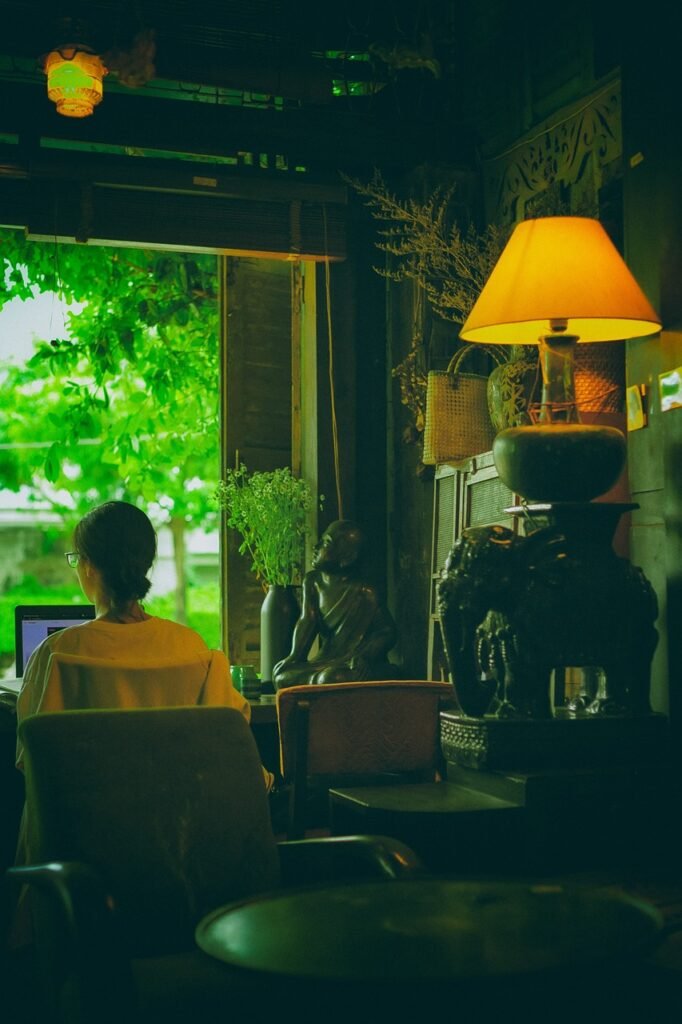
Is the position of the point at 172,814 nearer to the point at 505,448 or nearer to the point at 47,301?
the point at 505,448

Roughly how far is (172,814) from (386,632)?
2.71 m

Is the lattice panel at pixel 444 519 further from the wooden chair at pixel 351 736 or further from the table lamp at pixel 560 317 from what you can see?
the table lamp at pixel 560 317

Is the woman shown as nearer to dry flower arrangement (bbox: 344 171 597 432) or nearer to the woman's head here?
the woman's head

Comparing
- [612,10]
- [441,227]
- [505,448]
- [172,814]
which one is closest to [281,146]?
[441,227]

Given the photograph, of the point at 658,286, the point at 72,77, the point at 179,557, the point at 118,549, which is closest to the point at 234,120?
the point at 72,77

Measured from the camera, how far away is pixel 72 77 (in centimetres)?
456

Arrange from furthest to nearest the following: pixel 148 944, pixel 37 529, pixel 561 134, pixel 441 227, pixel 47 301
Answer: pixel 37 529
pixel 47 301
pixel 441 227
pixel 561 134
pixel 148 944

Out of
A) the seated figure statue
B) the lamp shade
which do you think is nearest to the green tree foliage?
the seated figure statue

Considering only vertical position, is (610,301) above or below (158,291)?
below

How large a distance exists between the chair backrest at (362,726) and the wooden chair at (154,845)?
58.1 inches

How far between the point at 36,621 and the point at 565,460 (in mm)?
2629

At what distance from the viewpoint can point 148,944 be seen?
2191 millimetres

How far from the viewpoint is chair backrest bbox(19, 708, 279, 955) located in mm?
2182

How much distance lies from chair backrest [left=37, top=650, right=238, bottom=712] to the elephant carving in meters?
0.73
